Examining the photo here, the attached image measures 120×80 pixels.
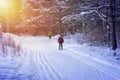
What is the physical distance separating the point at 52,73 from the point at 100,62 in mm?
4825

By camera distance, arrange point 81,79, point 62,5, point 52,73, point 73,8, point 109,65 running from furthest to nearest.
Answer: point 62,5 → point 73,8 → point 109,65 → point 52,73 → point 81,79

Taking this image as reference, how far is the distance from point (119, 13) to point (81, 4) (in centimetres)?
621

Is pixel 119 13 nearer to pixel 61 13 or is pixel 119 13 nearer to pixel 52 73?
pixel 61 13

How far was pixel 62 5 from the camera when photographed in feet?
144

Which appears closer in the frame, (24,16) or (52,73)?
(52,73)

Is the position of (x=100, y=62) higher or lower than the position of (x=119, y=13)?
lower

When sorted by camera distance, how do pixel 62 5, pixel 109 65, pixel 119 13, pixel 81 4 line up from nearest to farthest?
pixel 109 65 < pixel 119 13 < pixel 81 4 < pixel 62 5

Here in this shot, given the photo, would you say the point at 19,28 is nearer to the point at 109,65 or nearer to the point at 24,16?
the point at 24,16

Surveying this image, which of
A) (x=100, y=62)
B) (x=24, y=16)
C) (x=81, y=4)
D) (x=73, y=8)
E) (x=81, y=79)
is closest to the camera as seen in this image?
(x=81, y=79)

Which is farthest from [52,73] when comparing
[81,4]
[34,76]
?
[81,4]

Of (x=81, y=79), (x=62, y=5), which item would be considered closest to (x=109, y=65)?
(x=81, y=79)

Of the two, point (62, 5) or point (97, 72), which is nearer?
point (97, 72)

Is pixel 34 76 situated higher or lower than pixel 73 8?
lower

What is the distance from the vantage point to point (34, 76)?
38.9ft
